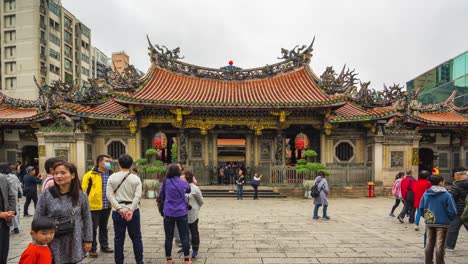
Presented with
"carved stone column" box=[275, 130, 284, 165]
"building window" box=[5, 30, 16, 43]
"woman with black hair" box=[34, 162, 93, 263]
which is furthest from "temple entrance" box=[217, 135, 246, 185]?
"building window" box=[5, 30, 16, 43]

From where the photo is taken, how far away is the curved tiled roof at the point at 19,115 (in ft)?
53.2

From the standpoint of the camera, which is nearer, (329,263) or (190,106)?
(329,263)

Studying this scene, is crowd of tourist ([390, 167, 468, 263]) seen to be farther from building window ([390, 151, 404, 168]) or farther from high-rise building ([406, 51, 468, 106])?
high-rise building ([406, 51, 468, 106])

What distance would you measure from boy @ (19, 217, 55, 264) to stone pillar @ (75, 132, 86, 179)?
1378 cm

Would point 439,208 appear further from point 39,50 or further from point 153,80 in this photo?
point 39,50

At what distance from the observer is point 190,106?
1520cm

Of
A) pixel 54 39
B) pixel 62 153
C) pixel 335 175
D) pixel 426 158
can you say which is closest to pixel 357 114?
pixel 335 175

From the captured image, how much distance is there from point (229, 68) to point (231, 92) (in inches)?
89.0

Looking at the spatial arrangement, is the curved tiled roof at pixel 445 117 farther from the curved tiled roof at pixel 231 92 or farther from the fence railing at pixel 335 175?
the curved tiled roof at pixel 231 92

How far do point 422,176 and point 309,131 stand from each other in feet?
33.6

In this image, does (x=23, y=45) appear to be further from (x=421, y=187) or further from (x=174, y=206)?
(x=421, y=187)

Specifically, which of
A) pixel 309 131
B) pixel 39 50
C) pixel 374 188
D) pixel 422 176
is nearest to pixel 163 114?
pixel 309 131

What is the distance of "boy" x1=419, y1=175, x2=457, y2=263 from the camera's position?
4.66 metres

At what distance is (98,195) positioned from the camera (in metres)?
5.40
